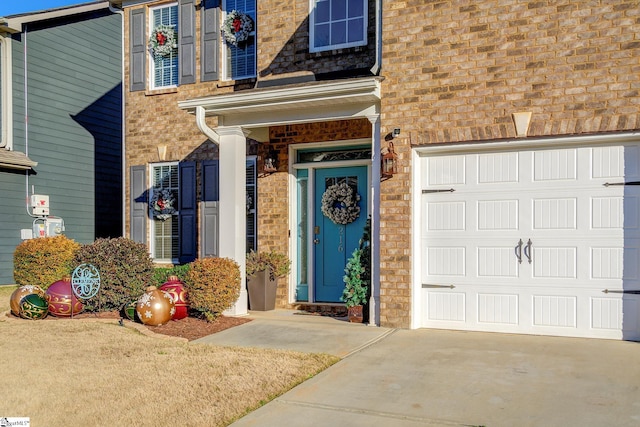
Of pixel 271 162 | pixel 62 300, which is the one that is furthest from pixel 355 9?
pixel 62 300

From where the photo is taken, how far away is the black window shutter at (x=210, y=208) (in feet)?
33.6

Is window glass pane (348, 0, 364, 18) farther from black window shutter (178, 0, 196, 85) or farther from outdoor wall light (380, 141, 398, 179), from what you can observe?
black window shutter (178, 0, 196, 85)

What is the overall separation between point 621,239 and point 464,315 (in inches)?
78.4

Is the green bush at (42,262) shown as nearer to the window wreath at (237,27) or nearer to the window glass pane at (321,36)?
the window wreath at (237,27)

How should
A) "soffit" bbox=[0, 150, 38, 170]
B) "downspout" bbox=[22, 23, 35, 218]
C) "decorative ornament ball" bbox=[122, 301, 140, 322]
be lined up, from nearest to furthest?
"decorative ornament ball" bbox=[122, 301, 140, 322] → "soffit" bbox=[0, 150, 38, 170] → "downspout" bbox=[22, 23, 35, 218]

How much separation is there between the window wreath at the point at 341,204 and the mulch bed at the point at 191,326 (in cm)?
212

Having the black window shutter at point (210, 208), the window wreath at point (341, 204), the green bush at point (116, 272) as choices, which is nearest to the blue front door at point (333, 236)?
the window wreath at point (341, 204)

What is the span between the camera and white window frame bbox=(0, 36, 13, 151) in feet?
43.0

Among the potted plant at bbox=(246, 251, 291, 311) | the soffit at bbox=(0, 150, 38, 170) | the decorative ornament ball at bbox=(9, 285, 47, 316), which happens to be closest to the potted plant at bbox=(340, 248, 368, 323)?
the potted plant at bbox=(246, 251, 291, 311)

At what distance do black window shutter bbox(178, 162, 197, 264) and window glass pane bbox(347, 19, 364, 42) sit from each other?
11.6 ft

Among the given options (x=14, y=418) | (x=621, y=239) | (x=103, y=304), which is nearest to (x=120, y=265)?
(x=103, y=304)

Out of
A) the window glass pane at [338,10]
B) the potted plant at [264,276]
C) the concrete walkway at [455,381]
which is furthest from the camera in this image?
the potted plant at [264,276]

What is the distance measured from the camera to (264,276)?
360 inches

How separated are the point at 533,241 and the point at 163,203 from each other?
6428 millimetres
